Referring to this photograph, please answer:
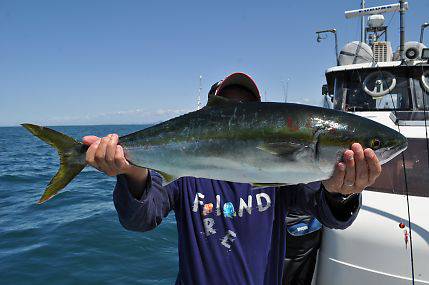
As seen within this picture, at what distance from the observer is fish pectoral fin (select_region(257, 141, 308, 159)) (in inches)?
90.4

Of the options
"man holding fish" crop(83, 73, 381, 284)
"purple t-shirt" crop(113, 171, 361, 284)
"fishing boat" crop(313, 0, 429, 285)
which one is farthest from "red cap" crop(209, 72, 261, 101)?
"fishing boat" crop(313, 0, 429, 285)

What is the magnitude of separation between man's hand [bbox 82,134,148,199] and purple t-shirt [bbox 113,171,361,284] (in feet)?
0.19

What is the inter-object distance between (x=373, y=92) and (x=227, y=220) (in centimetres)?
644

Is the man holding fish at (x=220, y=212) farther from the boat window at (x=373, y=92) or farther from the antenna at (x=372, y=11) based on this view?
the antenna at (x=372, y=11)

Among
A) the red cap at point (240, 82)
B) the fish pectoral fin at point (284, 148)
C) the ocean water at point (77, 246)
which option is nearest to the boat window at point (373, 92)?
the ocean water at point (77, 246)

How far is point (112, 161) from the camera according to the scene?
8.29 ft

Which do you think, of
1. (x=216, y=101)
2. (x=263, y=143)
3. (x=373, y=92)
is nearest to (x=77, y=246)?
(x=373, y=92)

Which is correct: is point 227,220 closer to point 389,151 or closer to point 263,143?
point 263,143

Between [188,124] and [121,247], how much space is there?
7113mm

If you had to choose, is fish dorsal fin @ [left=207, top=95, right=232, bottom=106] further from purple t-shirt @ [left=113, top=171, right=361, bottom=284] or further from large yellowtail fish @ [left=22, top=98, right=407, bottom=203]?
purple t-shirt @ [left=113, top=171, right=361, bottom=284]

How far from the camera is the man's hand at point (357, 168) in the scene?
7.36 feet

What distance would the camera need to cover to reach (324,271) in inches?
187

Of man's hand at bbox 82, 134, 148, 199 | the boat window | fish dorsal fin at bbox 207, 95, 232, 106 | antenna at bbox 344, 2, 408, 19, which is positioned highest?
antenna at bbox 344, 2, 408, 19

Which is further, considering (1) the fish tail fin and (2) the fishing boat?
(2) the fishing boat
